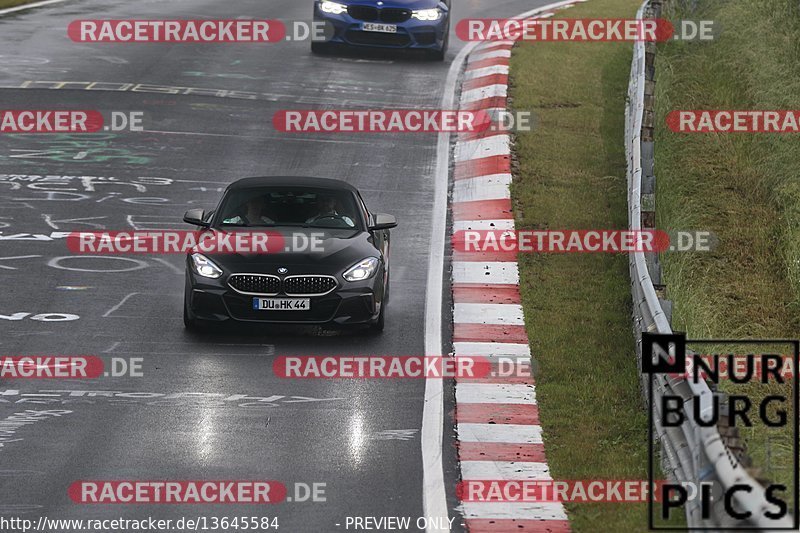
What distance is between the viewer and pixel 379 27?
1063 inches

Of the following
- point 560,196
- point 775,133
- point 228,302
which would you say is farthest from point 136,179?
point 775,133

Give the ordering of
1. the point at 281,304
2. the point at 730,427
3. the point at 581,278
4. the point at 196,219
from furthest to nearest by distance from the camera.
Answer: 1. the point at 581,278
2. the point at 196,219
3. the point at 281,304
4. the point at 730,427

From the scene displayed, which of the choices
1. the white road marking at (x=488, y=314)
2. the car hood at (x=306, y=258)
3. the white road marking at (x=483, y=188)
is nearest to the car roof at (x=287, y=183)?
the car hood at (x=306, y=258)

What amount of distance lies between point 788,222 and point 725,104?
5.74 m

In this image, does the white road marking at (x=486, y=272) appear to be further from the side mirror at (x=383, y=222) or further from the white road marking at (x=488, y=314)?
the side mirror at (x=383, y=222)

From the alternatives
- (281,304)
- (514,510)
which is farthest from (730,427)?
(281,304)

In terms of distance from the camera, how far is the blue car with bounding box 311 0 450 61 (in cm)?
2683

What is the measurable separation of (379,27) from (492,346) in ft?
45.7

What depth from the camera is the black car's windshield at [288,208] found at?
14.7 meters

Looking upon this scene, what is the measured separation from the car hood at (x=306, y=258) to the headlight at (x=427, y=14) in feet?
42.8

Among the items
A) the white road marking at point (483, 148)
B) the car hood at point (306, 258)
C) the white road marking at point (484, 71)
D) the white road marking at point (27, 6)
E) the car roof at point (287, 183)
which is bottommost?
the car hood at point (306, 258)

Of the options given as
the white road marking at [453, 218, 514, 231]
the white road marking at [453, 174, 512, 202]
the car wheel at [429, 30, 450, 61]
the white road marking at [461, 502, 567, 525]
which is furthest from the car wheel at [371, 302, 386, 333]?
the car wheel at [429, 30, 450, 61]

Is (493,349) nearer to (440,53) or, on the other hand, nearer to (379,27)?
(379,27)

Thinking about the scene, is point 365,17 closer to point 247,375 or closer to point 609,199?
point 609,199
